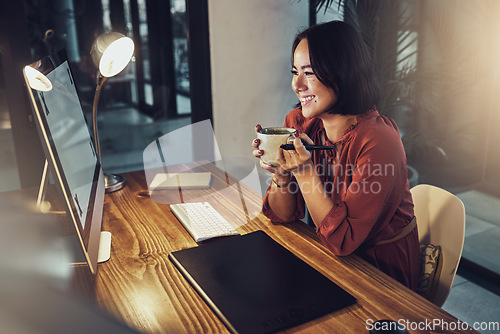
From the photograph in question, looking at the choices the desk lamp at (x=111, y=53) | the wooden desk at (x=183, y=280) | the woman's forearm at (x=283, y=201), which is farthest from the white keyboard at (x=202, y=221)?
the desk lamp at (x=111, y=53)

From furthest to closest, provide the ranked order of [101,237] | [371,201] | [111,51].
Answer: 1. [111,51]
2. [101,237]
3. [371,201]

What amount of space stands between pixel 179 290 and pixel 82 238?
0.24 meters

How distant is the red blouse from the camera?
1084 mm

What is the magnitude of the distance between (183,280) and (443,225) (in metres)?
0.79

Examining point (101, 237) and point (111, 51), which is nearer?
point (101, 237)

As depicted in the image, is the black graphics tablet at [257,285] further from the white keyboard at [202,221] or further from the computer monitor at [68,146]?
the computer monitor at [68,146]

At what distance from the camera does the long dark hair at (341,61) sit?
1179 millimetres

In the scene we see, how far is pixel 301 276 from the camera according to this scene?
37.6 inches

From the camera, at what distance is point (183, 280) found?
38.4 inches

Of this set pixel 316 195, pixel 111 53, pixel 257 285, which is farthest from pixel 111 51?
pixel 257 285

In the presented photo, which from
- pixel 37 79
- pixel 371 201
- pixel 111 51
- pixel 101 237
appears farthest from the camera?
pixel 111 51

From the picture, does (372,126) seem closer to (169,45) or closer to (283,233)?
(283,233)

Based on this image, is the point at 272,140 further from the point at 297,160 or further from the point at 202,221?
the point at 202,221

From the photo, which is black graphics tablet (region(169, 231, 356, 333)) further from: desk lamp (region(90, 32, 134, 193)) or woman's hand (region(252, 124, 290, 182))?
desk lamp (region(90, 32, 134, 193))
